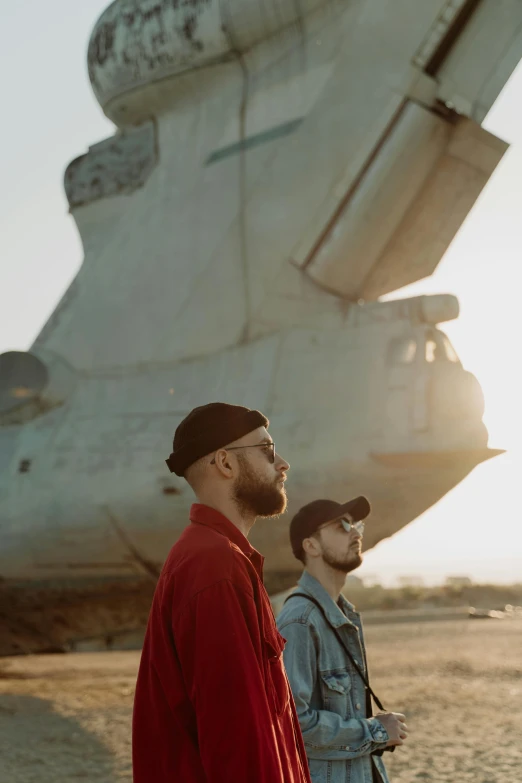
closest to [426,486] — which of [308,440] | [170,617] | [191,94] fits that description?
→ [308,440]

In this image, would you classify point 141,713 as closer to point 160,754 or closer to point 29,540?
point 160,754

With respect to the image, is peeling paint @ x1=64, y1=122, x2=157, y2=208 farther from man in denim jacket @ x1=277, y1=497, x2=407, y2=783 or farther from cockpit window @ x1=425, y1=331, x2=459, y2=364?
man in denim jacket @ x1=277, y1=497, x2=407, y2=783

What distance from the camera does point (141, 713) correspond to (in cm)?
227

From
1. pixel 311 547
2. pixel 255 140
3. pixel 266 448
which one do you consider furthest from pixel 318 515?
pixel 255 140

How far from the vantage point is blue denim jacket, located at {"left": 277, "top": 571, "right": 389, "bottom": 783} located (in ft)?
10.9

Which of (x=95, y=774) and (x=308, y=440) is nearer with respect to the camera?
(x=95, y=774)

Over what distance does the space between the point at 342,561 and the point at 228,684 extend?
1887 millimetres

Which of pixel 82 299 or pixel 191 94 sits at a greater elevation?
pixel 191 94

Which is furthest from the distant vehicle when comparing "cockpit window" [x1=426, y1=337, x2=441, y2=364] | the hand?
the hand

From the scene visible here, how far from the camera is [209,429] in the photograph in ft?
8.21

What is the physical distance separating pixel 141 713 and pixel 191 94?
31.6 feet

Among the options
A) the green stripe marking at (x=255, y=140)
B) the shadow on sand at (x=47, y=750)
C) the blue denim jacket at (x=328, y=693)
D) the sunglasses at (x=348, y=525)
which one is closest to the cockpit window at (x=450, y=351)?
the green stripe marking at (x=255, y=140)

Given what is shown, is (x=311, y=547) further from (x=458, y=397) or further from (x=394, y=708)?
(x=394, y=708)

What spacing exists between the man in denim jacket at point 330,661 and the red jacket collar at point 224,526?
1.10 meters
